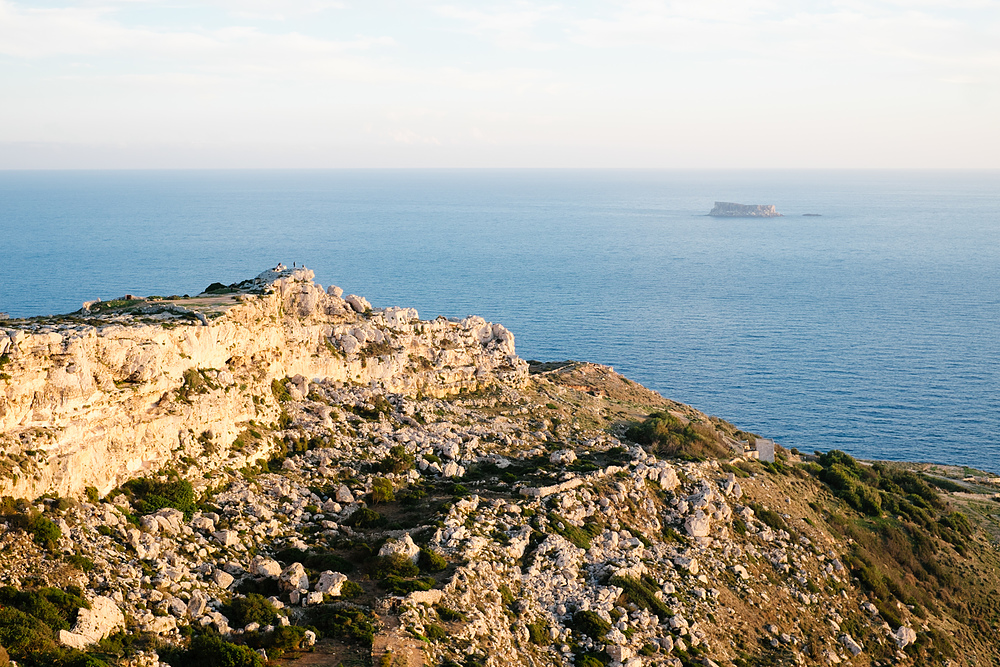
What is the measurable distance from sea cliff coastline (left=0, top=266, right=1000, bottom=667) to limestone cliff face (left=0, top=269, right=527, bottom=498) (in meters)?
0.13

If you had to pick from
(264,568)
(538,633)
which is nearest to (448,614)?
(538,633)

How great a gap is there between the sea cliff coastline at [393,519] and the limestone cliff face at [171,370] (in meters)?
0.13

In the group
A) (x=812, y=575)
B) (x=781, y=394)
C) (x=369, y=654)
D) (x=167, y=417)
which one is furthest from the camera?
(x=781, y=394)

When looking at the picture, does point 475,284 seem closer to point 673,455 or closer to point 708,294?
point 708,294

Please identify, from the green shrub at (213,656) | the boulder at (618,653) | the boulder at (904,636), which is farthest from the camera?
the boulder at (904,636)

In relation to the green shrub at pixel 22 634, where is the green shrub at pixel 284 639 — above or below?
below

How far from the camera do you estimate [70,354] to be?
31.6m

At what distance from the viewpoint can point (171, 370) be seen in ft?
121

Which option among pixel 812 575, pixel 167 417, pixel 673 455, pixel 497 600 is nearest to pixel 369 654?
pixel 497 600

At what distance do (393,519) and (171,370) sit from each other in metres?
12.9

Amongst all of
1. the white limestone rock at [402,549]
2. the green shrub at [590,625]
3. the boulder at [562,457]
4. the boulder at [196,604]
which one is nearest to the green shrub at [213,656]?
the boulder at [196,604]

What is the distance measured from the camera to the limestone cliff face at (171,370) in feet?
97.5

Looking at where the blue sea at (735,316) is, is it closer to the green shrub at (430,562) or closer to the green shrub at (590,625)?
the green shrub at (590,625)

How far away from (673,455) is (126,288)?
11954 centimetres
